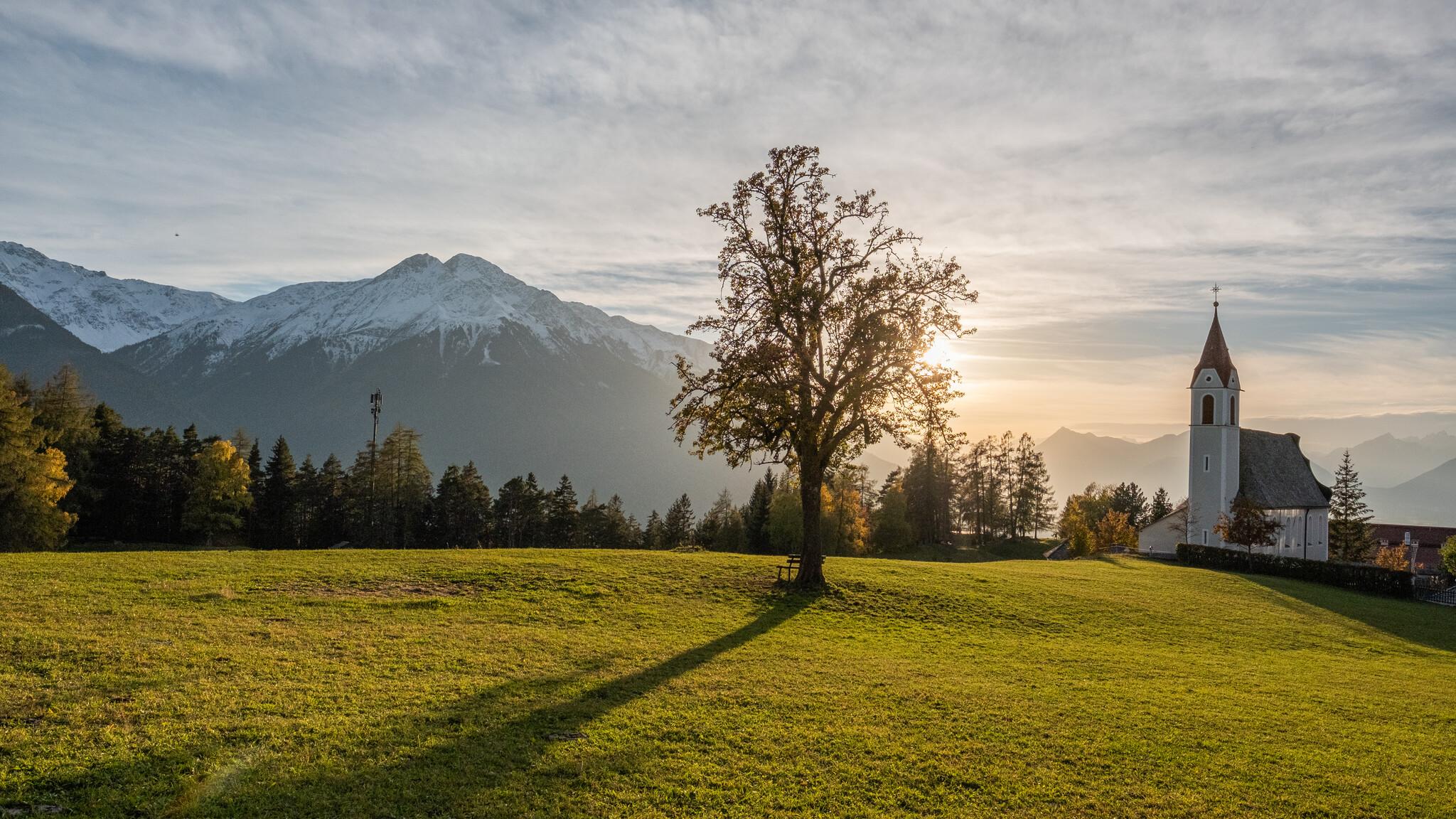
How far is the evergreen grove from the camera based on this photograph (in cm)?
5603

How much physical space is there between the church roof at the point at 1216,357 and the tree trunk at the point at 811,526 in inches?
2641

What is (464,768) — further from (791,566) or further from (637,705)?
(791,566)

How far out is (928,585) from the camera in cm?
3142

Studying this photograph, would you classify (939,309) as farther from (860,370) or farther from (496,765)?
(496,765)

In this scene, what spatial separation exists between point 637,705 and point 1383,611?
147ft

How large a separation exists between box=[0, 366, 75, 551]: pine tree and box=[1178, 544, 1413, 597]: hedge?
81754mm

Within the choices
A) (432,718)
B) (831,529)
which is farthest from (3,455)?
(831,529)

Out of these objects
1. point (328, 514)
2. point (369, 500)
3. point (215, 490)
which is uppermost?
point (215, 490)

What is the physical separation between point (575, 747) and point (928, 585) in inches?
890

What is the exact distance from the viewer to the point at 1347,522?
9044 cm

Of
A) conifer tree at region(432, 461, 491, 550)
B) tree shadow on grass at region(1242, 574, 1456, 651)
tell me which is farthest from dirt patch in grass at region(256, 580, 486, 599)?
conifer tree at region(432, 461, 491, 550)

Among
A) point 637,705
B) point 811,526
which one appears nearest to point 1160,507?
point 811,526

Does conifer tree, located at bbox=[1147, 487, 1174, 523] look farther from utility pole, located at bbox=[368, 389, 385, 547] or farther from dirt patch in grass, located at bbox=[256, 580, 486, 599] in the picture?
dirt patch in grass, located at bbox=[256, 580, 486, 599]

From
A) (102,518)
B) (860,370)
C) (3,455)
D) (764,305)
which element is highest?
(764,305)
